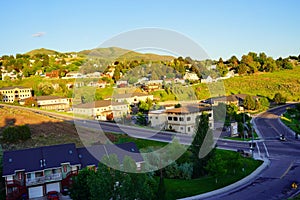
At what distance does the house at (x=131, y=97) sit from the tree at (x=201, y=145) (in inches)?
1208

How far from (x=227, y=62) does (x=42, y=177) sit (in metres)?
94.0

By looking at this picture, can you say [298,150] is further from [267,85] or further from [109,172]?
[267,85]

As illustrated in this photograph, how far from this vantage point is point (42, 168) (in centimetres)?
1786

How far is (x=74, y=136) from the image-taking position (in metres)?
28.5

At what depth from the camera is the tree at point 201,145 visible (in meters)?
20.3

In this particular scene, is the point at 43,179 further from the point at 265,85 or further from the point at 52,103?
the point at 265,85

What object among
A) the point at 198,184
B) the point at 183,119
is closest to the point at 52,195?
the point at 198,184

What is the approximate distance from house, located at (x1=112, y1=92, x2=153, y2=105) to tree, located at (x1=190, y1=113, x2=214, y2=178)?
3069 centimetres

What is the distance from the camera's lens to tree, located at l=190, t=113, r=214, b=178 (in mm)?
20312

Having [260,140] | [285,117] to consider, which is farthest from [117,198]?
[285,117]

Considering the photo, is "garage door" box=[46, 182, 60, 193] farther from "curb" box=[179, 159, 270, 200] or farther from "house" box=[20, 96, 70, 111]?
"house" box=[20, 96, 70, 111]

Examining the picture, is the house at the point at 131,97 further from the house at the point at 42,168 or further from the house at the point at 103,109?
the house at the point at 42,168

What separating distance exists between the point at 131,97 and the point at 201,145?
Result: 3393 cm

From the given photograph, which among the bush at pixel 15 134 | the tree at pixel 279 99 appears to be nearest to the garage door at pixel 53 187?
the bush at pixel 15 134
